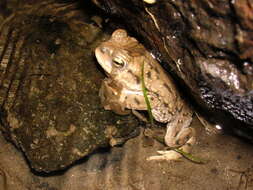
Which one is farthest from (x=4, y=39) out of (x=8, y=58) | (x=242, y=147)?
(x=242, y=147)

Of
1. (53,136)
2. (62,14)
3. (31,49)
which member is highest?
(62,14)

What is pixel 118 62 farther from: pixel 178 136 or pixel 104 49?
pixel 178 136

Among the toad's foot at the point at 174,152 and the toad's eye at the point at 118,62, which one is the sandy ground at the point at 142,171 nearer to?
the toad's foot at the point at 174,152

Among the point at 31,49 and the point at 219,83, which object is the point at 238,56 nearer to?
the point at 219,83

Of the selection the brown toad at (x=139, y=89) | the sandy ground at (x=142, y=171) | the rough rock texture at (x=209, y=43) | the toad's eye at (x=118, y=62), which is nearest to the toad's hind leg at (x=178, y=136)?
the brown toad at (x=139, y=89)

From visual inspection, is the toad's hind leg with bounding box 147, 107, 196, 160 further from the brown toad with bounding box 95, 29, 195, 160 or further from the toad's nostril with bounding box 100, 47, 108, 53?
the toad's nostril with bounding box 100, 47, 108, 53
